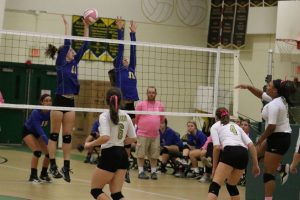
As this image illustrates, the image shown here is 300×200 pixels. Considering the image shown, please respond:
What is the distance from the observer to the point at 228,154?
8.09 m

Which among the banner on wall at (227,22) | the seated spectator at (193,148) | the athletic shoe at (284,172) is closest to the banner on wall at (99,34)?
the banner on wall at (227,22)

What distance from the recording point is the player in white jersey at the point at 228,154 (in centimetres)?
809

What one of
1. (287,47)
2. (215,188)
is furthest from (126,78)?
(287,47)

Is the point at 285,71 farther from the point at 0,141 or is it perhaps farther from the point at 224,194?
the point at 0,141

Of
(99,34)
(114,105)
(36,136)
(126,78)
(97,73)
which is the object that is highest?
(99,34)

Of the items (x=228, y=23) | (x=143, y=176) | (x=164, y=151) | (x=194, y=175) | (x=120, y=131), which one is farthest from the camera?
(x=228, y=23)

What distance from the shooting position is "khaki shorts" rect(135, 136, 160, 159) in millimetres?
13273

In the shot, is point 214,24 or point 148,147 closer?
point 148,147

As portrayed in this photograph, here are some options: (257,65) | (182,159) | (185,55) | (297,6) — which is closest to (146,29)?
(185,55)

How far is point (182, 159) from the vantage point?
1422 cm

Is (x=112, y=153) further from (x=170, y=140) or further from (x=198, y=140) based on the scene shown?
(x=170, y=140)

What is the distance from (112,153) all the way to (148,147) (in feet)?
20.3

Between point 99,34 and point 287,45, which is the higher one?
point 99,34

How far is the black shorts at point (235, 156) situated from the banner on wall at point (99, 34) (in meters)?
11.7
